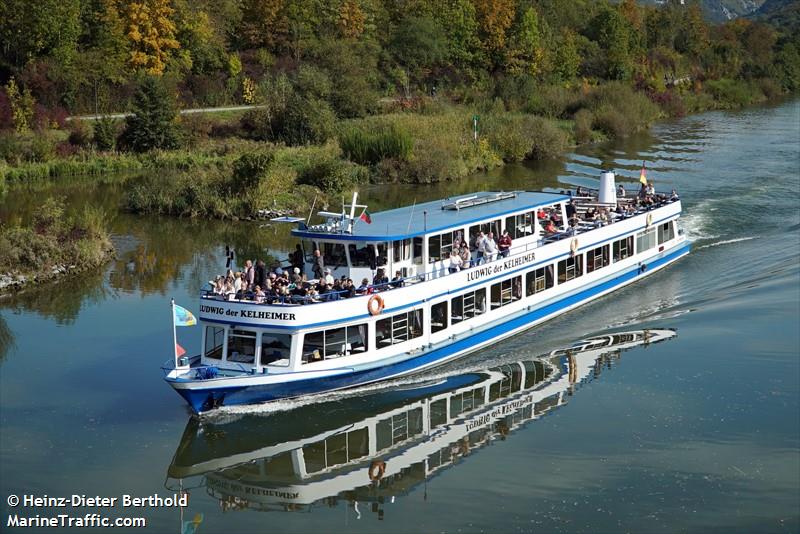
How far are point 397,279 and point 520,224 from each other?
6371mm

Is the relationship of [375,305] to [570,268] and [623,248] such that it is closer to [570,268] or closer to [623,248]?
[570,268]

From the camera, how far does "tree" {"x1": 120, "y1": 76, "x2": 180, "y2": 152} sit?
62875 mm

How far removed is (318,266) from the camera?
27.7 metres

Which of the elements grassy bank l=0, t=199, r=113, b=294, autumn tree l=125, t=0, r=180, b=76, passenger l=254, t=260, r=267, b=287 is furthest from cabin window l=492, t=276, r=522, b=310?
autumn tree l=125, t=0, r=180, b=76

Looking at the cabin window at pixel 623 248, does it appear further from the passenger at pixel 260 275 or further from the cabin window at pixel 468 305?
the passenger at pixel 260 275

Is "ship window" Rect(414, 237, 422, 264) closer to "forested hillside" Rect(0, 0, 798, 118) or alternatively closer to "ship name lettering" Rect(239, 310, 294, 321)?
"ship name lettering" Rect(239, 310, 294, 321)

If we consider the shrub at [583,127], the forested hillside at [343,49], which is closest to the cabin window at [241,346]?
the forested hillside at [343,49]

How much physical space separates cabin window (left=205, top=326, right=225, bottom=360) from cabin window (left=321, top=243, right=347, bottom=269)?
3.97m

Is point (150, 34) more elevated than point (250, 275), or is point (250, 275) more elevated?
point (150, 34)

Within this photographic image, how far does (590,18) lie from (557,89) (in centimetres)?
3770

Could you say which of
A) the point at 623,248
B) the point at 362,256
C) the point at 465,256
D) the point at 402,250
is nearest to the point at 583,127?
the point at 623,248

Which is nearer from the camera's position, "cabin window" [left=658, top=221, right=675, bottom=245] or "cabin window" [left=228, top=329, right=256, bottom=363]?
"cabin window" [left=228, top=329, right=256, bottom=363]

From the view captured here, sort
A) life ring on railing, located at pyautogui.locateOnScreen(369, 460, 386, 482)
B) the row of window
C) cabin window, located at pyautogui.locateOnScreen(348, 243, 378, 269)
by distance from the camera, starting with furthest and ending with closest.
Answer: cabin window, located at pyautogui.locateOnScreen(348, 243, 378, 269), the row of window, life ring on railing, located at pyautogui.locateOnScreen(369, 460, 386, 482)

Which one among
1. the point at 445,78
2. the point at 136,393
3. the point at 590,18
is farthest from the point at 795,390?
the point at 590,18
